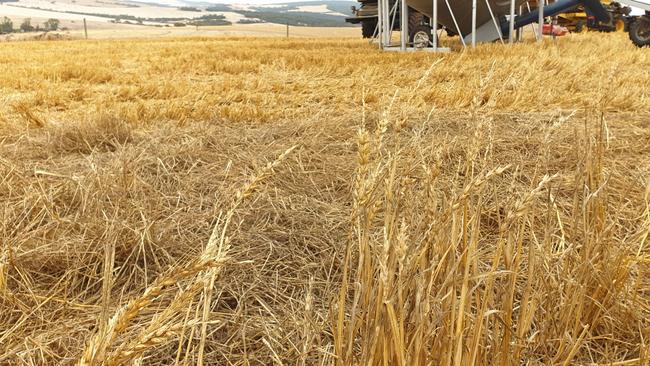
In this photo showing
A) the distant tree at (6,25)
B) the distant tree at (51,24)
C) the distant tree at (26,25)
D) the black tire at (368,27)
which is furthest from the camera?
the distant tree at (51,24)

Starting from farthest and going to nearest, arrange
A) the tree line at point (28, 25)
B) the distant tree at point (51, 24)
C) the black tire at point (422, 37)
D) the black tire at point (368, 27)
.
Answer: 1. the distant tree at point (51, 24)
2. the tree line at point (28, 25)
3. the black tire at point (368, 27)
4. the black tire at point (422, 37)

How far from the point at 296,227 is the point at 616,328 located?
104cm

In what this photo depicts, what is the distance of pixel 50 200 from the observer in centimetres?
189

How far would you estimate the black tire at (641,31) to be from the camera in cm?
1035

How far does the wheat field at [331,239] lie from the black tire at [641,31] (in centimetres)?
755

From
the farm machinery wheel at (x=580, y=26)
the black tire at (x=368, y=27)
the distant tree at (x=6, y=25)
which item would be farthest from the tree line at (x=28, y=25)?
the farm machinery wheel at (x=580, y=26)

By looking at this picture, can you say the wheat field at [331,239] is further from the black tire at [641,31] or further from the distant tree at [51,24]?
the distant tree at [51,24]

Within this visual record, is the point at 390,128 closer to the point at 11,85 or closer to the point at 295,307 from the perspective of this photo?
the point at 295,307

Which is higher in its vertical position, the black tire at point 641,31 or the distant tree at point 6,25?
the distant tree at point 6,25

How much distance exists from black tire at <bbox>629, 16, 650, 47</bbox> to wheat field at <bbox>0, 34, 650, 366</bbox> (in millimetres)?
7549

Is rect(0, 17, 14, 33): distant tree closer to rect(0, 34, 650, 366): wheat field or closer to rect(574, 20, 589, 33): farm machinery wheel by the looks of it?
rect(574, 20, 589, 33): farm machinery wheel

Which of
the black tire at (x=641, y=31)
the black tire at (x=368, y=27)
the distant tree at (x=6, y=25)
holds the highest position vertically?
the distant tree at (x=6, y=25)

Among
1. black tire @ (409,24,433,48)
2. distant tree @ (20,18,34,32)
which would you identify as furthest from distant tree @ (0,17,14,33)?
black tire @ (409,24,433,48)

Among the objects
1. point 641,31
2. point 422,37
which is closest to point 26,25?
point 422,37
